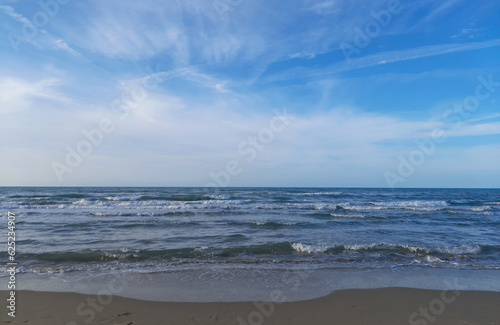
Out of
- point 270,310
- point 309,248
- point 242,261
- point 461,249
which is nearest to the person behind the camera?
point 270,310

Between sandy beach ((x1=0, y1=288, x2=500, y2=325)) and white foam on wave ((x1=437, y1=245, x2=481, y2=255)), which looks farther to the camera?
white foam on wave ((x1=437, y1=245, x2=481, y2=255))

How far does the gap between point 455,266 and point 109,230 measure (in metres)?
14.3

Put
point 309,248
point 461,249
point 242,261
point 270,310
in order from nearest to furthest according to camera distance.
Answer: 1. point 270,310
2. point 242,261
3. point 309,248
4. point 461,249

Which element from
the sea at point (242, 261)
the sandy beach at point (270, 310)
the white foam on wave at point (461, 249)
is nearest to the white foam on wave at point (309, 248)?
the sea at point (242, 261)

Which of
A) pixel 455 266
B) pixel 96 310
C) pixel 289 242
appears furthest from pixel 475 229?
pixel 96 310

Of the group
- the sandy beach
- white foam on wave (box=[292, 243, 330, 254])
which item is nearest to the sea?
white foam on wave (box=[292, 243, 330, 254])

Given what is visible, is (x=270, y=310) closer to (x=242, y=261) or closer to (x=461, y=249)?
(x=242, y=261)

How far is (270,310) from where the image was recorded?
5480 mm

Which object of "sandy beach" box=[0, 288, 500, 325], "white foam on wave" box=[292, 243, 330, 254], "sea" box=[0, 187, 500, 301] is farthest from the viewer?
"white foam on wave" box=[292, 243, 330, 254]

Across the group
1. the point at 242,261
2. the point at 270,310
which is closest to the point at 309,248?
the point at 242,261

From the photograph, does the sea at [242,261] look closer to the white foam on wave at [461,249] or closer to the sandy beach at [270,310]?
the white foam on wave at [461,249]

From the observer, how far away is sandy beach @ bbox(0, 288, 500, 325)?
Result: 5.07 metres

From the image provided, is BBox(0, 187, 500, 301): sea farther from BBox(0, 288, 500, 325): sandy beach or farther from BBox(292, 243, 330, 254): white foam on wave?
BBox(0, 288, 500, 325): sandy beach

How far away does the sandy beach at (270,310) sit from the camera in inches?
200
